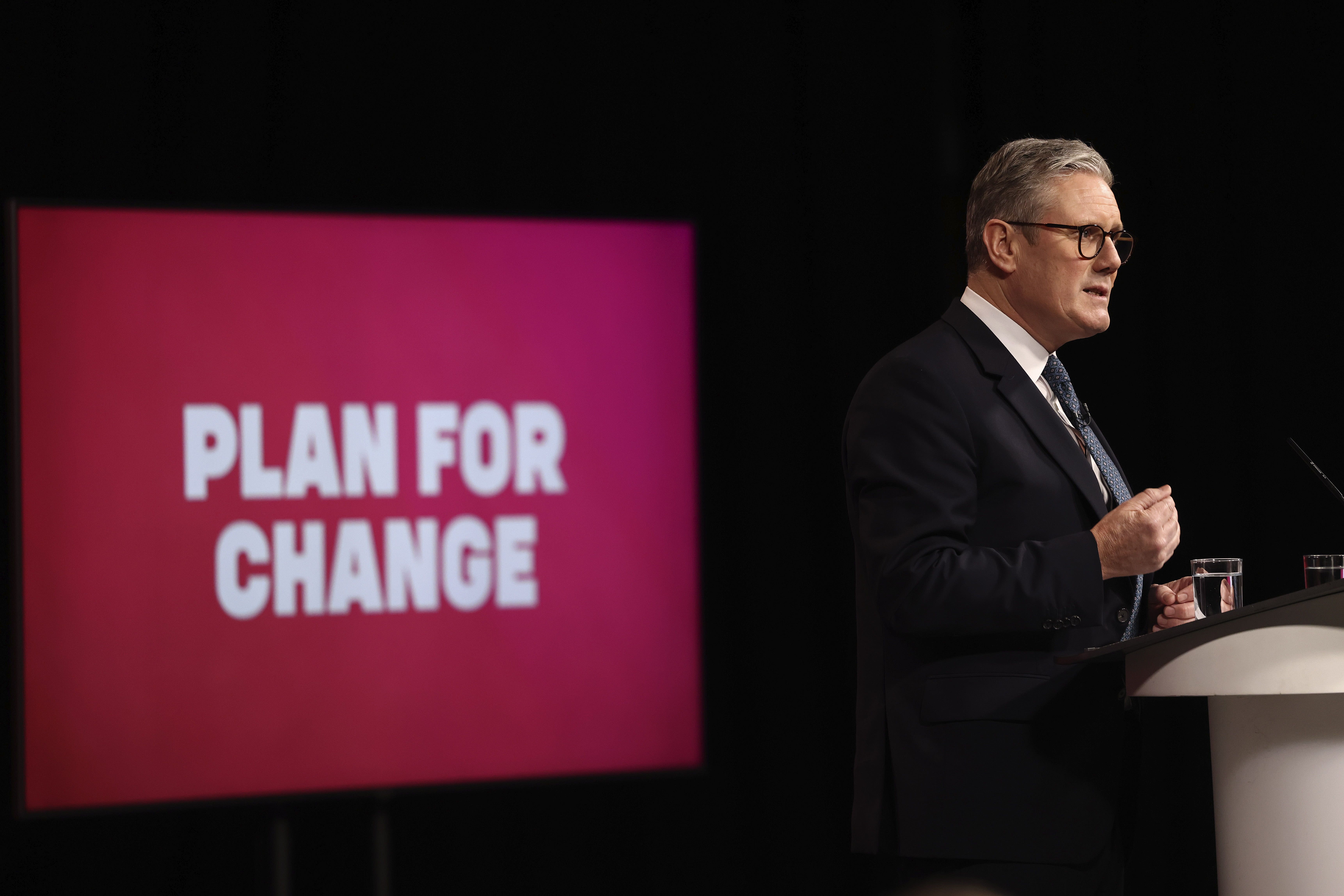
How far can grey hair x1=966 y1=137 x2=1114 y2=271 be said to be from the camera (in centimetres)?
177

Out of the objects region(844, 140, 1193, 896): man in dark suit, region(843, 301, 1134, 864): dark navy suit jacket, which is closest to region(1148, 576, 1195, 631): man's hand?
region(844, 140, 1193, 896): man in dark suit

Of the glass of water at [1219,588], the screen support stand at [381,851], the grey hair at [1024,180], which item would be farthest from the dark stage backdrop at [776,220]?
the glass of water at [1219,588]

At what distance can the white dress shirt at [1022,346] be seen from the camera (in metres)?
1.75

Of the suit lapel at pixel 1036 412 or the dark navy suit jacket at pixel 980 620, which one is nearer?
the dark navy suit jacket at pixel 980 620

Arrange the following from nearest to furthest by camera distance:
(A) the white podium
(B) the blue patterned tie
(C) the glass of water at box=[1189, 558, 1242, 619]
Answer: (A) the white podium < (C) the glass of water at box=[1189, 558, 1242, 619] < (B) the blue patterned tie

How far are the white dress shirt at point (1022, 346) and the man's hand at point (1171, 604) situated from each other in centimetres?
19

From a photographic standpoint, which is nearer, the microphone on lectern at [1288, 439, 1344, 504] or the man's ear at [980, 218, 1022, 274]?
the microphone on lectern at [1288, 439, 1344, 504]

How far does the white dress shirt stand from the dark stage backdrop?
157 centimetres

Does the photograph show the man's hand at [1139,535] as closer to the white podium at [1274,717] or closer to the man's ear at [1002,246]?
the white podium at [1274,717]

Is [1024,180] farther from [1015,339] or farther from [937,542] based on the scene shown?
[937,542]

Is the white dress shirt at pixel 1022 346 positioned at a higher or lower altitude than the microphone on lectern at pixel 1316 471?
higher

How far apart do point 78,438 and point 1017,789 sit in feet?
7.59

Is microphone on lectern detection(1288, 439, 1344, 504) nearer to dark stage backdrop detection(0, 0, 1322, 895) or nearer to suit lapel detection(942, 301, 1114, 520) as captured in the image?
suit lapel detection(942, 301, 1114, 520)

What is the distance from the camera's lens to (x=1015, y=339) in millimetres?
1771
